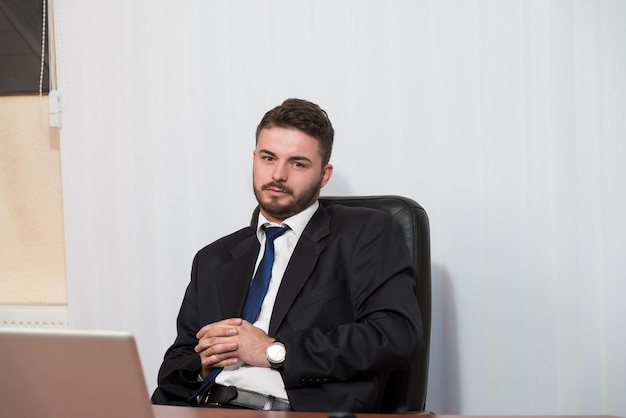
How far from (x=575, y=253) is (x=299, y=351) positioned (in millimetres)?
1122

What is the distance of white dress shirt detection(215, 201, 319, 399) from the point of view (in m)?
2.09

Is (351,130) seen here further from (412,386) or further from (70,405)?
(70,405)

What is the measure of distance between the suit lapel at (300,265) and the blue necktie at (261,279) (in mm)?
83

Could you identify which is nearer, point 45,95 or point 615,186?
point 615,186

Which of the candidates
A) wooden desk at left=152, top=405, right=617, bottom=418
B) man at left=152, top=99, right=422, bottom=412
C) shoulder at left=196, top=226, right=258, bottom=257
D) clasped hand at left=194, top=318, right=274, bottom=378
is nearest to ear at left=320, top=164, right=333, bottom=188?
man at left=152, top=99, right=422, bottom=412

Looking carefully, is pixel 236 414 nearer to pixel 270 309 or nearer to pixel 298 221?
pixel 270 309

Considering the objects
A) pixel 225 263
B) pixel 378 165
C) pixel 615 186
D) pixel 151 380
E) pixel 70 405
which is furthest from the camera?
pixel 151 380

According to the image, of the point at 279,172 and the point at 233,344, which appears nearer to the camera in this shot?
the point at 233,344

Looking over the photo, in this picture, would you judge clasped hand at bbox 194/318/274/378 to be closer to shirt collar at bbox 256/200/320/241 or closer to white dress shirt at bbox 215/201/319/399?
white dress shirt at bbox 215/201/319/399

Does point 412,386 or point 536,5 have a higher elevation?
point 536,5

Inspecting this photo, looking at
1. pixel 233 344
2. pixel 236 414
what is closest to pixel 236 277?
pixel 233 344

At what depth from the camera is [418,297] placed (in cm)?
225

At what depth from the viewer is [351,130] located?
Result: 2900mm

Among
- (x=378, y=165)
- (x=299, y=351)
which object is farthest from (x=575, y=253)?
(x=299, y=351)
